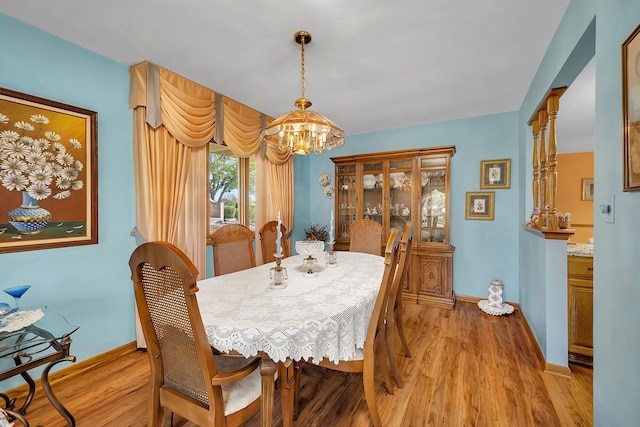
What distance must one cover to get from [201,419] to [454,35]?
104 inches

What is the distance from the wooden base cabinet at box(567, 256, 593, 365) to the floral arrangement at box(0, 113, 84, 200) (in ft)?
12.7

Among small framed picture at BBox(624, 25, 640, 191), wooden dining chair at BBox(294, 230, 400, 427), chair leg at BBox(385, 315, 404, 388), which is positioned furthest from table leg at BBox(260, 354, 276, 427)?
small framed picture at BBox(624, 25, 640, 191)

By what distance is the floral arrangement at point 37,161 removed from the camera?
1.74 m

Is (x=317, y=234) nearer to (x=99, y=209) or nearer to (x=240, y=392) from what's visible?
(x=99, y=209)

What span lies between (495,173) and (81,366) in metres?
4.58

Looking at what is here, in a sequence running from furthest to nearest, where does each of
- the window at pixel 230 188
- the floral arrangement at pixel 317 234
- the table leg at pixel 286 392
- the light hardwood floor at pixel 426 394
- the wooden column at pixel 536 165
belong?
the floral arrangement at pixel 317 234 < the window at pixel 230 188 < the wooden column at pixel 536 165 < the light hardwood floor at pixel 426 394 < the table leg at pixel 286 392

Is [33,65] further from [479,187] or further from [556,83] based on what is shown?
[479,187]

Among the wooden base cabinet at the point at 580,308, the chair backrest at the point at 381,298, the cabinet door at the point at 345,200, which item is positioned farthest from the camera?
the cabinet door at the point at 345,200

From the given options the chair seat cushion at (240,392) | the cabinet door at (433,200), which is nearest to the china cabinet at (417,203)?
the cabinet door at (433,200)

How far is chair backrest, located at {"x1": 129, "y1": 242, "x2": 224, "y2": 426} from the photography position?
96 centimetres

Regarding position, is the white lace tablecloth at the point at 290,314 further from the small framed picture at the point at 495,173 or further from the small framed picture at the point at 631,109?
the small framed picture at the point at 495,173

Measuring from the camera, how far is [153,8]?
1.68 meters

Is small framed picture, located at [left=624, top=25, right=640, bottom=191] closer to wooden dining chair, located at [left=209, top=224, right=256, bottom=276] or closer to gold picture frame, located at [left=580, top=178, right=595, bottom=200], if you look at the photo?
wooden dining chair, located at [left=209, top=224, right=256, bottom=276]

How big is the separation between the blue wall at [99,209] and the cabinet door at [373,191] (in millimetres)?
2853
